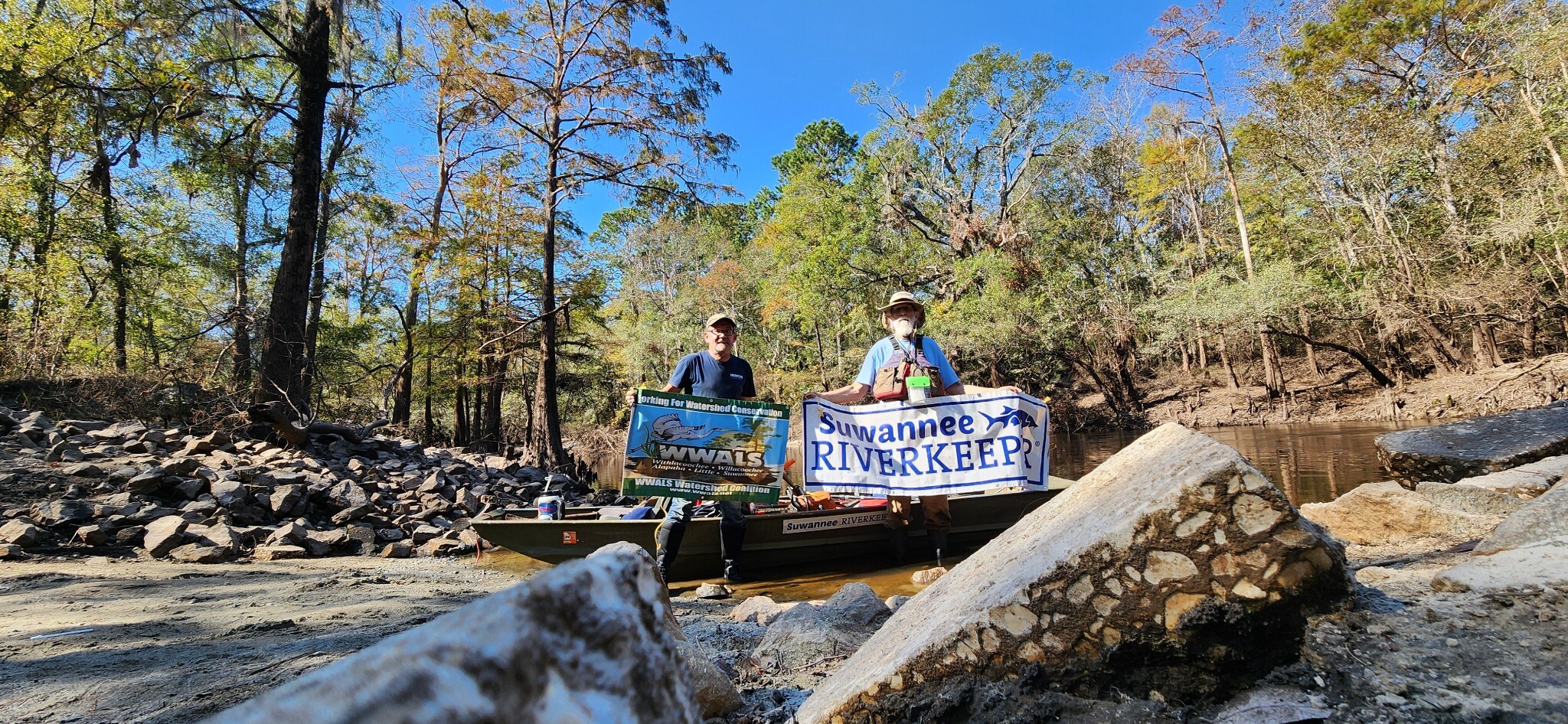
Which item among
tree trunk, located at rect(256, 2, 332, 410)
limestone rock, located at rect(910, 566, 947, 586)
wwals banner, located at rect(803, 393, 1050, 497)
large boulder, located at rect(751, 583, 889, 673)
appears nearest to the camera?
large boulder, located at rect(751, 583, 889, 673)

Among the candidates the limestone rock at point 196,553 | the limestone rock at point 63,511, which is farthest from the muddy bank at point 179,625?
the limestone rock at point 63,511

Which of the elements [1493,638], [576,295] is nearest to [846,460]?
[1493,638]

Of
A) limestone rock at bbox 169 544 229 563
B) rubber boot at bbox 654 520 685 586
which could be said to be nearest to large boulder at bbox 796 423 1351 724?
rubber boot at bbox 654 520 685 586

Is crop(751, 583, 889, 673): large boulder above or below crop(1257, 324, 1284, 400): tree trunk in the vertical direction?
below

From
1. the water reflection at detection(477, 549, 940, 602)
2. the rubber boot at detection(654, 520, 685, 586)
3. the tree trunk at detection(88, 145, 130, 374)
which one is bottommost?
the water reflection at detection(477, 549, 940, 602)

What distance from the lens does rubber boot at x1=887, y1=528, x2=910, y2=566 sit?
6797 mm

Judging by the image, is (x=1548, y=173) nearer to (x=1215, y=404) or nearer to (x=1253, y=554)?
(x=1215, y=404)

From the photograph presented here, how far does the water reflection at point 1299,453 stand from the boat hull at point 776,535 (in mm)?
2398

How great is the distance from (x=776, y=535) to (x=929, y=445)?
2.25 metres

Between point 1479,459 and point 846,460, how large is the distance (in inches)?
232

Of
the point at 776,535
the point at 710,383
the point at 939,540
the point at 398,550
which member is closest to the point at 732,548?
the point at 776,535

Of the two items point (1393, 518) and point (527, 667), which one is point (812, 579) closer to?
point (1393, 518)

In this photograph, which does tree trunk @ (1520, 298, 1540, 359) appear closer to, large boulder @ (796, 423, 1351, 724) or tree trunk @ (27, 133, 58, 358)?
large boulder @ (796, 423, 1351, 724)

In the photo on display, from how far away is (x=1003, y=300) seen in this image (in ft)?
78.8
